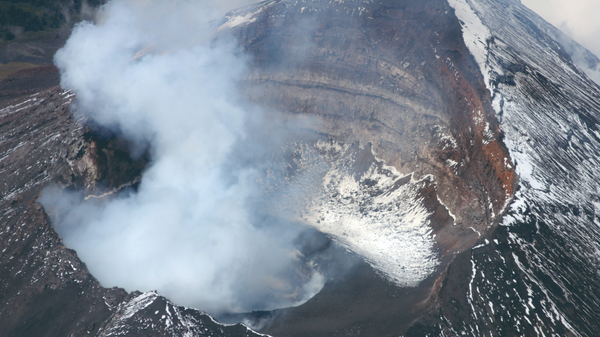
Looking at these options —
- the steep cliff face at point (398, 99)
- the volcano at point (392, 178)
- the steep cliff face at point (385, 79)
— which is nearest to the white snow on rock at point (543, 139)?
the volcano at point (392, 178)

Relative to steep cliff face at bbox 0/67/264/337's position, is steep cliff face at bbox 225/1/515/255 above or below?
above

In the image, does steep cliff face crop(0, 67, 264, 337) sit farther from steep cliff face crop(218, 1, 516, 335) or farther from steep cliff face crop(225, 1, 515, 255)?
steep cliff face crop(225, 1, 515, 255)

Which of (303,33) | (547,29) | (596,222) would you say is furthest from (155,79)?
(547,29)

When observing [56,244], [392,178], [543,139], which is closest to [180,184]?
[56,244]

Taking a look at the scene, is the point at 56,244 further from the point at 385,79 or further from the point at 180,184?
the point at 385,79

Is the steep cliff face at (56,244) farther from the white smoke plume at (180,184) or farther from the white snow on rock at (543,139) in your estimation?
the white snow on rock at (543,139)

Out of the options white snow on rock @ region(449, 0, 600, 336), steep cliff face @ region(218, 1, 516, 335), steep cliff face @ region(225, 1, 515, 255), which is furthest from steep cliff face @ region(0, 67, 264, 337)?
white snow on rock @ region(449, 0, 600, 336)

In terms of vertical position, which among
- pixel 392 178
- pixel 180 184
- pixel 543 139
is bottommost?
pixel 180 184
